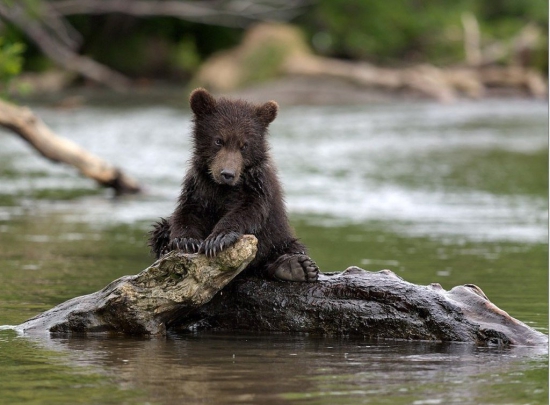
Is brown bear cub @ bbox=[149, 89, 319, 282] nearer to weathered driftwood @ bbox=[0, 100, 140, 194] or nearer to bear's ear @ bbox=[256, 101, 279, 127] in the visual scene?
bear's ear @ bbox=[256, 101, 279, 127]

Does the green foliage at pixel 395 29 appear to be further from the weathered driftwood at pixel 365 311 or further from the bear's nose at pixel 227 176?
the bear's nose at pixel 227 176

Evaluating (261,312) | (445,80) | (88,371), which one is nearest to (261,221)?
(261,312)

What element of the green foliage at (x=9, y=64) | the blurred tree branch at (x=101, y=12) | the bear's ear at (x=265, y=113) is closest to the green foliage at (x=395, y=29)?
the blurred tree branch at (x=101, y=12)

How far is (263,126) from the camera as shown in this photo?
8656 mm

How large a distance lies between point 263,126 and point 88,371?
2.55m

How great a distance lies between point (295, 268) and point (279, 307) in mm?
355

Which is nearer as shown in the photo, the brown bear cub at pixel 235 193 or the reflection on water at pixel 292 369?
the reflection on water at pixel 292 369

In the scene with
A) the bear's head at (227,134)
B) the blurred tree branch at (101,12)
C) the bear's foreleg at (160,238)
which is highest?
the blurred tree branch at (101,12)

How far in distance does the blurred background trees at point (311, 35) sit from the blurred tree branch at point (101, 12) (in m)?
0.13

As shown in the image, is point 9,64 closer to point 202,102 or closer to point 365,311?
point 202,102

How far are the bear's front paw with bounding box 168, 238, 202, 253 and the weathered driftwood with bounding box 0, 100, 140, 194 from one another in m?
9.19

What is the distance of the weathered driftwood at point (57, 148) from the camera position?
1684cm

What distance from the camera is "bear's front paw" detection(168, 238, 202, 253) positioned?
26.3ft

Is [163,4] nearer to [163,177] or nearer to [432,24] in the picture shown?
[432,24]
